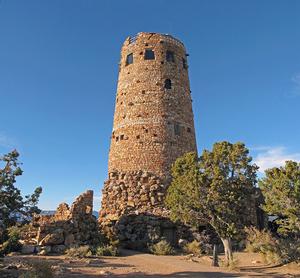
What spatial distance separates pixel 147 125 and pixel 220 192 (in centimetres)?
1172

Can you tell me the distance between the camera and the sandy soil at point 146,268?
50.2ft

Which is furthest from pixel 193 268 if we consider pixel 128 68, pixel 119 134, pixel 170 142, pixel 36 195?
pixel 128 68

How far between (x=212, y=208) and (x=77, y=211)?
380 inches

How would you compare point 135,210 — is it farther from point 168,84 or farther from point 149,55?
point 149,55

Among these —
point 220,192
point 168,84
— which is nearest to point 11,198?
point 220,192

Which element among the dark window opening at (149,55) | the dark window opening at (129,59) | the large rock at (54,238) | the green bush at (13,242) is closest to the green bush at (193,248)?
the large rock at (54,238)

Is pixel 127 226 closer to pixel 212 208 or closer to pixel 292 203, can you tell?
pixel 212 208

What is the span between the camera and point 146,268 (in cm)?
1717

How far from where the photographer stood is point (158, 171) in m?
29.2

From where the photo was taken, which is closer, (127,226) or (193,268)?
(193,268)

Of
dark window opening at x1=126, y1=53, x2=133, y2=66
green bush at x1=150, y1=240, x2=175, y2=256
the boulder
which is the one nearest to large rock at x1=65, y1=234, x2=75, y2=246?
the boulder

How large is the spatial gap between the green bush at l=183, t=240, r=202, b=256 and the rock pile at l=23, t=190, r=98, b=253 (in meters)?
6.59

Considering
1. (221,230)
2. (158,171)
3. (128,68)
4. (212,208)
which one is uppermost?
(128,68)

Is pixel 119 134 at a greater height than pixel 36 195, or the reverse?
pixel 119 134
